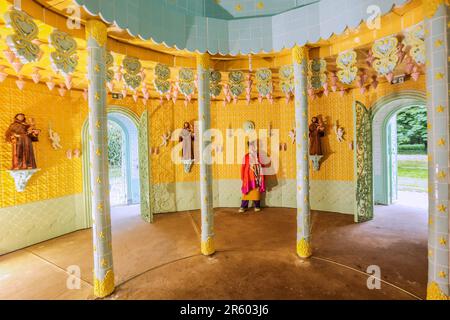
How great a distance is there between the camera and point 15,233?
5375 millimetres

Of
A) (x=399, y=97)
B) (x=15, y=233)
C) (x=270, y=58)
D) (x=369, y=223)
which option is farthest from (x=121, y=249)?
(x=399, y=97)

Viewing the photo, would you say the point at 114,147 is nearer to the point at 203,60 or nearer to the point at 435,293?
the point at 203,60

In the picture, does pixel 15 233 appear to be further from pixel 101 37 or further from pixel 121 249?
pixel 101 37

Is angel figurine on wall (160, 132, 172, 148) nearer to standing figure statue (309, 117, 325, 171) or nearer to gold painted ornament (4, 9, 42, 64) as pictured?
standing figure statue (309, 117, 325, 171)

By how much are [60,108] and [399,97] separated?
9.13 meters

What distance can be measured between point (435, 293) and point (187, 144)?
6.90m

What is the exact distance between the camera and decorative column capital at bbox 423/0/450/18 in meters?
2.53

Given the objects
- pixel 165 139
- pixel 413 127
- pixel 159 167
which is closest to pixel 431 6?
pixel 165 139

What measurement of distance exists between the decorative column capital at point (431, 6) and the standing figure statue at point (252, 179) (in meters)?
5.62

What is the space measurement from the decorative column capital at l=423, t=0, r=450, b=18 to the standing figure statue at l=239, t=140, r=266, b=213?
5621 millimetres

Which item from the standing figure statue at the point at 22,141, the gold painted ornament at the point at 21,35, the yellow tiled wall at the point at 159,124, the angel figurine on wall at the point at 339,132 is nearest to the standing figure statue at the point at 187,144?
the yellow tiled wall at the point at 159,124

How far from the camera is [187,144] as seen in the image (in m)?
8.21

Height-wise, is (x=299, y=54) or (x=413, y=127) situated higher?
(x=299, y=54)

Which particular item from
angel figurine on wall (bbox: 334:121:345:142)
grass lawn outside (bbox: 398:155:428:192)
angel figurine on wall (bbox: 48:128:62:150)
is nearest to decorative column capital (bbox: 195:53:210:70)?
angel figurine on wall (bbox: 48:128:62:150)
